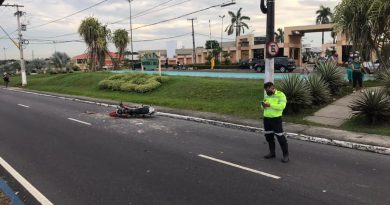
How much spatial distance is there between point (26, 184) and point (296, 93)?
32.1 ft

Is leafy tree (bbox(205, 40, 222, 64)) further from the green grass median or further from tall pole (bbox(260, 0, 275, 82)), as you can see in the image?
tall pole (bbox(260, 0, 275, 82))

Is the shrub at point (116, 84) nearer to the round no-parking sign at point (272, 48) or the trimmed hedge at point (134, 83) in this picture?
the trimmed hedge at point (134, 83)

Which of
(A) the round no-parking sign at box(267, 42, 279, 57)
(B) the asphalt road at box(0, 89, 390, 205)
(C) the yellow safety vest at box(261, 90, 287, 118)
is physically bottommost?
(B) the asphalt road at box(0, 89, 390, 205)

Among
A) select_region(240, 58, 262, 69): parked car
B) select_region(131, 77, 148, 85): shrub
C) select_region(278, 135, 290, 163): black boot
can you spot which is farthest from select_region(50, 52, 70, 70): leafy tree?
select_region(278, 135, 290, 163): black boot

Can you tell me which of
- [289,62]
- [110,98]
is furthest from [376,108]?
[289,62]

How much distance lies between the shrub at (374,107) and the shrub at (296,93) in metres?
2.23

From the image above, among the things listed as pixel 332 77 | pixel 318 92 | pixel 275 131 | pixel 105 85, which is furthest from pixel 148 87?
pixel 275 131

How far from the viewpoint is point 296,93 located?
14.6 metres

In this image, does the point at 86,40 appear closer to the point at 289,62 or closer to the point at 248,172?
the point at 289,62

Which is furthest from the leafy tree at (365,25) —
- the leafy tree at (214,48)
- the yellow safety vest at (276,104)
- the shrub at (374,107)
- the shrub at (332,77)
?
the leafy tree at (214,48)

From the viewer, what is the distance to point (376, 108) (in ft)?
39.9

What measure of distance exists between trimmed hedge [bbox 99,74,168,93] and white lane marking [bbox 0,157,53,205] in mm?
16811

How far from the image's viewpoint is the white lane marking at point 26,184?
6.54m

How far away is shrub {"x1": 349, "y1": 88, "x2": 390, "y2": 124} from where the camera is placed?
12125mm
